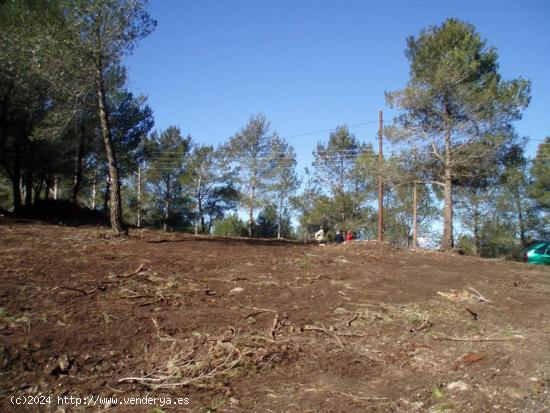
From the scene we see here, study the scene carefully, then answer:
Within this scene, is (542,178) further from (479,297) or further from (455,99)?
(479,297)

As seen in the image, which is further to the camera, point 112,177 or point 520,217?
point 520,217

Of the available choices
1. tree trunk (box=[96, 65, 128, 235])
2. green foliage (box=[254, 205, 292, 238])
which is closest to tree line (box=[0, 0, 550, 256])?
tree trunk (box=[96, 65, 128, 235])

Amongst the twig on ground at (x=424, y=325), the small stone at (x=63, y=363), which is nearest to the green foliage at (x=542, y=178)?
the twig on ground at (x=424, y=325)

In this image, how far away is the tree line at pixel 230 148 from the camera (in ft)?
33.5

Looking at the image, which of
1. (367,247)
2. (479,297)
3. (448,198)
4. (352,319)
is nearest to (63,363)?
(352,319)

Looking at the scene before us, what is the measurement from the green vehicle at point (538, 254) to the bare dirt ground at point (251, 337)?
10.4 metres

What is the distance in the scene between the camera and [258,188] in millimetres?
36781

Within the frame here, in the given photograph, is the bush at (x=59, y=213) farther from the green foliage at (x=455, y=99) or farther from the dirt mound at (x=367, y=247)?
the green foliage at (x=455, y=99)

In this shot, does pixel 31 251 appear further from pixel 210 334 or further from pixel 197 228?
pixel 197 228

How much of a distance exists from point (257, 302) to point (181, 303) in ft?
3.67

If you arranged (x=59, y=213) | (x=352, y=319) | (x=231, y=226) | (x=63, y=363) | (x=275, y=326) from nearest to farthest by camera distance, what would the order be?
(x=63, y=363) → (x=275, y=326) → (x=352, y=319) → (x=59, y=213) → (x=231, y=226)

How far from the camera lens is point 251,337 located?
4363mm

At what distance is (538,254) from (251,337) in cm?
1674

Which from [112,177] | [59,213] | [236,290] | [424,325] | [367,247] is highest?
[112,177]
